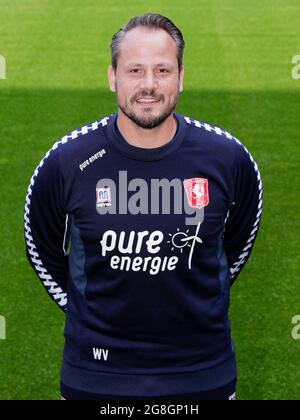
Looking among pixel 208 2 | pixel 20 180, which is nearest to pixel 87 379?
pixel 20 180

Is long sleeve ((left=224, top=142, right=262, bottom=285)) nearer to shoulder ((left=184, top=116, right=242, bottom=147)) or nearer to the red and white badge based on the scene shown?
shoulder ((left=184, top=116, right=242, bottom=147))

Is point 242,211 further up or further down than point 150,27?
further down

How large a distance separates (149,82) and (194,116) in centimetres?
863

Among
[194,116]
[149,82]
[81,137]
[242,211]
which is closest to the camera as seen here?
[149,82]

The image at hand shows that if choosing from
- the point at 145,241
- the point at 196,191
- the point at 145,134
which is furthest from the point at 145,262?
the point at 145,134

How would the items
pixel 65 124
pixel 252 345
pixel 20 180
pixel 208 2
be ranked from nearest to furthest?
pixel 252 345, pixel 20 180, pixel 65 124, pixel 208 2

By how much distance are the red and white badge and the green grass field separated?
2784mm

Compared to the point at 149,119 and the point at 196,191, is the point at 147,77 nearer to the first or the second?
the point at 149,119

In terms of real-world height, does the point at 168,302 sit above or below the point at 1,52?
below

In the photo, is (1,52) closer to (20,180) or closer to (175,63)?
(20,180)

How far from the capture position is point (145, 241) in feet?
11.0

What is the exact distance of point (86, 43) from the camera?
16547mm

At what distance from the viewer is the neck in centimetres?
338
